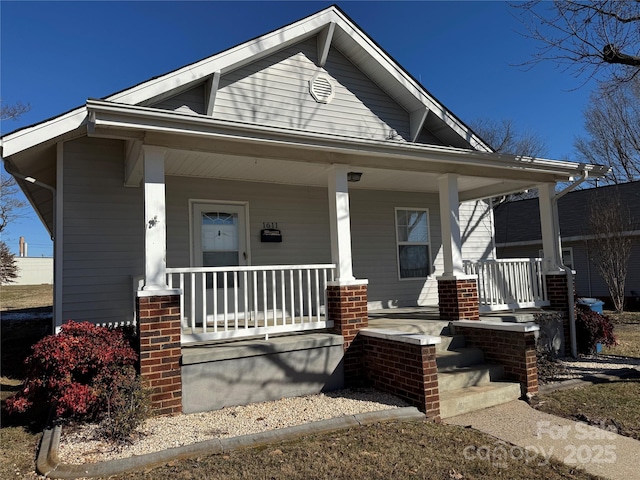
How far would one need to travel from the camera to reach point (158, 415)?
4691 millimetres

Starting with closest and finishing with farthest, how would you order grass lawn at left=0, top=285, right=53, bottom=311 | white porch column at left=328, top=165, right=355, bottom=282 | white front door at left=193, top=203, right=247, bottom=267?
white porch column at left=328, top=165, right=355, bottom=282
white front door at left=193, top=203, right=247, bottom=267
grass lawn at left=0, top=285, right=53, bottom=311

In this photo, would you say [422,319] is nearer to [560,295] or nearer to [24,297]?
[560,295]

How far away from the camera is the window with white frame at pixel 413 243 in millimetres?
9547

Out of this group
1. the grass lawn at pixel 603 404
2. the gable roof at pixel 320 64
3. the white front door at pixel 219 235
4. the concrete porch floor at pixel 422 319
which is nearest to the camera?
the grass lawn at pixel 603 404

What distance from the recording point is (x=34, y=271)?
31828mm

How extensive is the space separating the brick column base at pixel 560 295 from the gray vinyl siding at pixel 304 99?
12.9 feet

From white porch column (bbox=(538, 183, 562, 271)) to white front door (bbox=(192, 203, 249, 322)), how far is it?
552cm

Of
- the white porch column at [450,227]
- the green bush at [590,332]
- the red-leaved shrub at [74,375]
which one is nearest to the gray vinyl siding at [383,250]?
the white porch column at [450,227]

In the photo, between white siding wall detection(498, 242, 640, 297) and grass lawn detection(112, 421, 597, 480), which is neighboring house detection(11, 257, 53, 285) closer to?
white siding wall detection(498, 242, 640, 297)

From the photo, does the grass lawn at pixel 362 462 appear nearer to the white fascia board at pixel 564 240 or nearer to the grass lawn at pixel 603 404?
the grass lawn at pixel 603 404

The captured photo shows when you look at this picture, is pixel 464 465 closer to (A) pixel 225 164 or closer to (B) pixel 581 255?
(A) pixel 225 164

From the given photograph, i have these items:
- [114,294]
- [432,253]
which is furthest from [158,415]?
[432,253]

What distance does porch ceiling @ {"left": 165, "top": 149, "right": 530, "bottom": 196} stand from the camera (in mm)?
6418

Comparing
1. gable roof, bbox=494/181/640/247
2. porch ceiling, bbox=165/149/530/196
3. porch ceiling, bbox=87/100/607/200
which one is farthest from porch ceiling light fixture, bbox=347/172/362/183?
gable roof, bbox=494/181/640/247
